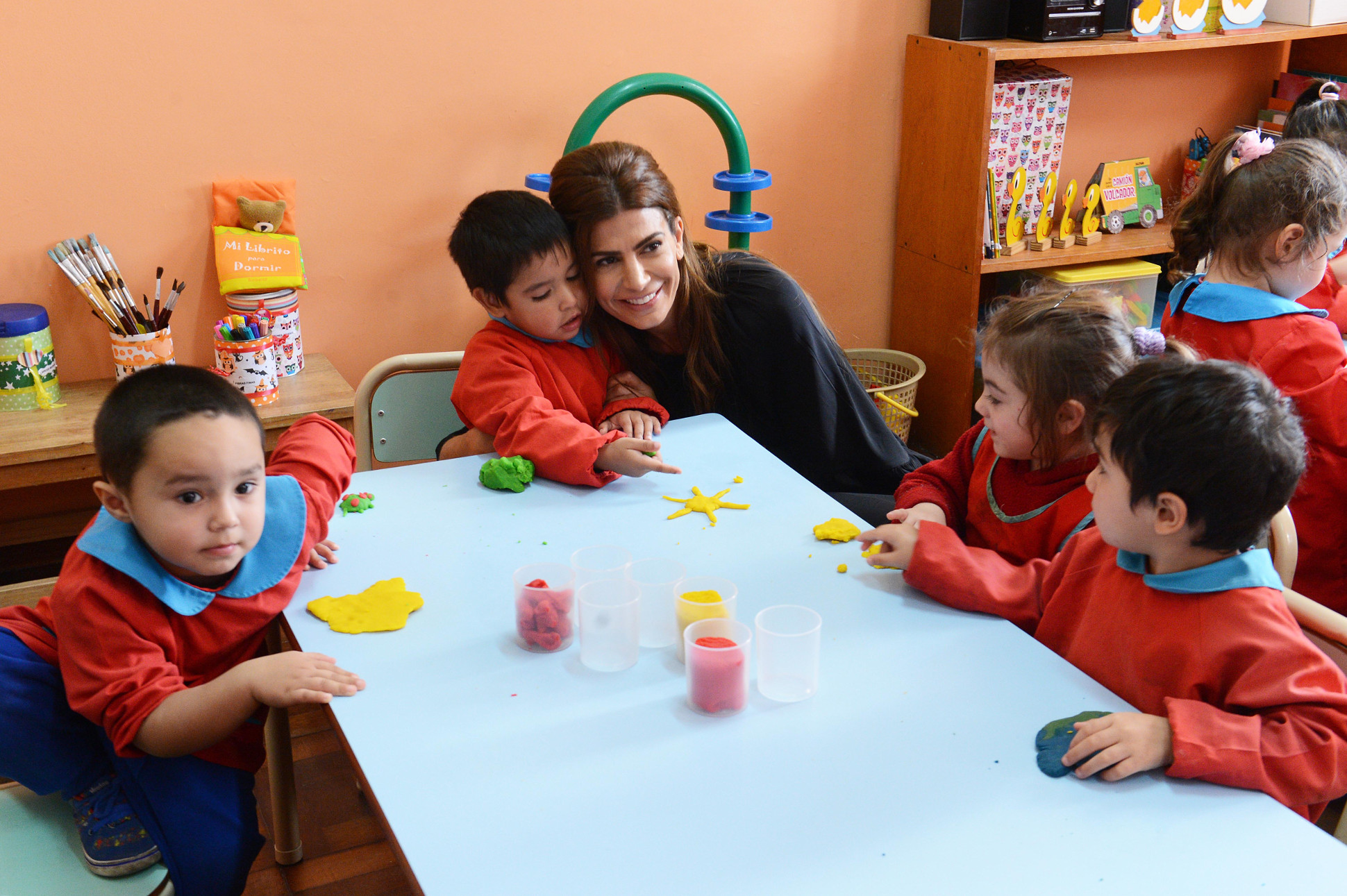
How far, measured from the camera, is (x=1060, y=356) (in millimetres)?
1354

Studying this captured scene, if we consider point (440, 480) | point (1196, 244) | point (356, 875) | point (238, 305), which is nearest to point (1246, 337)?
point (1196, 244)

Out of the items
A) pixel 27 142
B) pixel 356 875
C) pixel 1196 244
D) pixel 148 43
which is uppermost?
pixel 148 43

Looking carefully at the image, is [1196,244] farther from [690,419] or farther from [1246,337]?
[690,419]

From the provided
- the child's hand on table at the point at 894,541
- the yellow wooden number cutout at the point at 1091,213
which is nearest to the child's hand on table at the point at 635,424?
the child's hand on table at the point at 894,541

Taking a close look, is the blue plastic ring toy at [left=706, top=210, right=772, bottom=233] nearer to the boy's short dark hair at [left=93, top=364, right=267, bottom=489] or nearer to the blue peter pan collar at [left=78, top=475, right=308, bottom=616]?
the blue peter pan collar at [left=78, top=475, right=308, bottom=616]

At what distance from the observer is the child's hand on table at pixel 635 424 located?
172 cm

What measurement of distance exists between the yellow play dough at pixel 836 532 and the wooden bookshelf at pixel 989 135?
1697 millimetres

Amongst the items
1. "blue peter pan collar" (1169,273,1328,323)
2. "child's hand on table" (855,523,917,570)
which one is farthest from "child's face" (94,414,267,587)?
"blue peter pan collar" (1169,273,1328,323)

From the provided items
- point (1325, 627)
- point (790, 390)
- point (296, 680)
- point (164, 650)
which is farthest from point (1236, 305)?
point (164, 650)

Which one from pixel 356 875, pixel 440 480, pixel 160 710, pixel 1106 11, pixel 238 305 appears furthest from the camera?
pixel 1106 11

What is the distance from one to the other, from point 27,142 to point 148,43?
33 centimetres

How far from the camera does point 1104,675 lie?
115 cm

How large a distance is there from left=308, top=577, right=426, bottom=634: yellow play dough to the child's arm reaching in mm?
88

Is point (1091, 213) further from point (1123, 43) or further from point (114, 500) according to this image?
point (114, 500)
